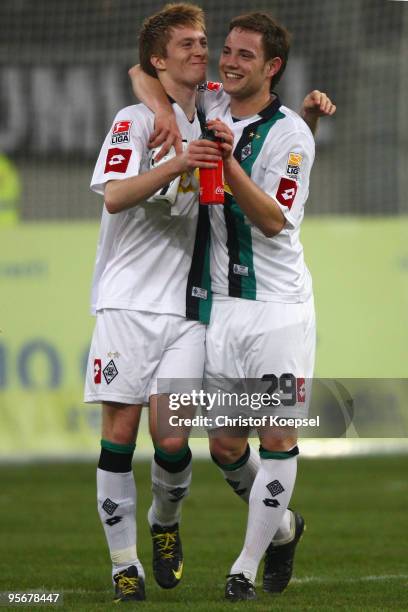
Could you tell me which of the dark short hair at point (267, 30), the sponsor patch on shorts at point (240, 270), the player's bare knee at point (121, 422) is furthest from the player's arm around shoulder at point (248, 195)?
the player's bare knee at point (121, 422)

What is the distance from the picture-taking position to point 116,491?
19.8 ft

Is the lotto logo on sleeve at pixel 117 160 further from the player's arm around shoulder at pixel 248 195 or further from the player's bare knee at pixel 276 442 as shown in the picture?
the player's bare knee at pixel 276 442

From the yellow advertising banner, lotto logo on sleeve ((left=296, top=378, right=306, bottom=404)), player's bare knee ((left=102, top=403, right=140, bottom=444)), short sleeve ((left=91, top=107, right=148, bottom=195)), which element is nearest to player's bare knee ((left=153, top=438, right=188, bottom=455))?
player's bare knee ((left=102, top=403, right=140, bottom=444))

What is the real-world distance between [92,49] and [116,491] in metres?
13.6

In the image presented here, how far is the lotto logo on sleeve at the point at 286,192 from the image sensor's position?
587 cm

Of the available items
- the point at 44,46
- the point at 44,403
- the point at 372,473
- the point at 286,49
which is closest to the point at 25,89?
the point at 44,46

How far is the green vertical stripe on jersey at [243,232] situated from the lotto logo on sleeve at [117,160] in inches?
19.7

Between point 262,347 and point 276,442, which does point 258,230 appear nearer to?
point 262,347

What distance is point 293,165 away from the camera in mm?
5922

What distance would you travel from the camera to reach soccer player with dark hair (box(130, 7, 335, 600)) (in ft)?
19.5

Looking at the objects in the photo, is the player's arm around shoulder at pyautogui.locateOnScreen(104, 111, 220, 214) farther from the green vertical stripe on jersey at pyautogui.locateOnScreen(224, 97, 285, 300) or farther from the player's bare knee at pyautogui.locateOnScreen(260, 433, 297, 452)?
the player's bare knee at pyautogui.locateOnScreen(260, 433, 297, 452)

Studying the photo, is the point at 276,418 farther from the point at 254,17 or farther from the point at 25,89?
the point at 25,89

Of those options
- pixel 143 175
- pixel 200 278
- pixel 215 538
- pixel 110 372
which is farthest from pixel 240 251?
pixel 215 538

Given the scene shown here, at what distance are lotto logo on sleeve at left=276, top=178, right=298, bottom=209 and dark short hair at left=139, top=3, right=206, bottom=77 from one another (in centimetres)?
82
